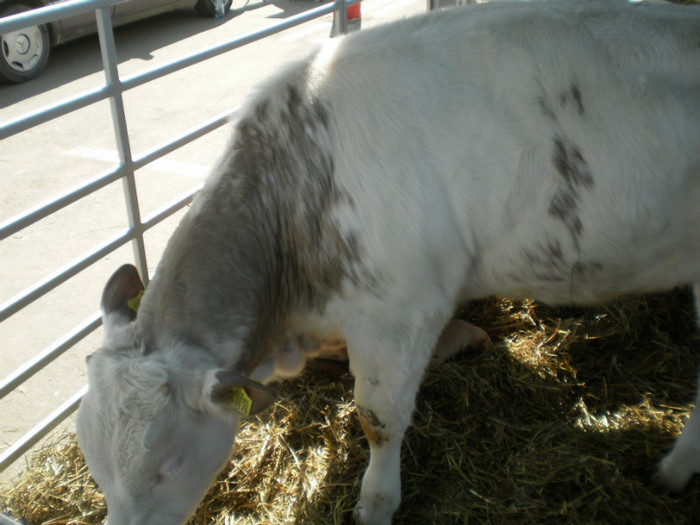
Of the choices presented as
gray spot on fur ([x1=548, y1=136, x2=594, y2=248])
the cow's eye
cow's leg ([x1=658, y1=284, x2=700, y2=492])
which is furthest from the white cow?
cow's leg ([x1=658, y1=284, x2=700, y2=492])

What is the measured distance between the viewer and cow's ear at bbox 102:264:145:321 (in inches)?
91.6

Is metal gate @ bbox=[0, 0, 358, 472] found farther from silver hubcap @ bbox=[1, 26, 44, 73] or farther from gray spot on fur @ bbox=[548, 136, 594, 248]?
silver hubcap @ bbox=[1, 26, 44, 73]

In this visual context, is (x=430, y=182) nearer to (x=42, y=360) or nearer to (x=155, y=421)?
(x=155, y=421)

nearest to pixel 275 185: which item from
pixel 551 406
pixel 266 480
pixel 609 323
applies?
pixel 266 480

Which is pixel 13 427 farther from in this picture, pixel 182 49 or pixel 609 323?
pixel 182 49

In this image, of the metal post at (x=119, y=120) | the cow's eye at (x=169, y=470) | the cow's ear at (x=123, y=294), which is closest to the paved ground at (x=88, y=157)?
the metal post at (x=119, y=120)

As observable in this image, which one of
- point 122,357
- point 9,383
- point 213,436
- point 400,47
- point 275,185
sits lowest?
point 9,383

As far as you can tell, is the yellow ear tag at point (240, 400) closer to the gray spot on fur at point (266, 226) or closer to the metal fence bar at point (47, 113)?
the gray spot on fur at point (266, 226)

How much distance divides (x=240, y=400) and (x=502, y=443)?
146cm

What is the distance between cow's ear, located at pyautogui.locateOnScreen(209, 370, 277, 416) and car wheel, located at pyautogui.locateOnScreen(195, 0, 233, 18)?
8673 mm

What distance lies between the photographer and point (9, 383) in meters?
2.82


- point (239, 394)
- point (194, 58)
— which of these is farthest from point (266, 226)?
point (194, 58)

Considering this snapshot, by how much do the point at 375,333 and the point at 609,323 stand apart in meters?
1.74

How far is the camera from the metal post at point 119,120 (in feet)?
9.34
